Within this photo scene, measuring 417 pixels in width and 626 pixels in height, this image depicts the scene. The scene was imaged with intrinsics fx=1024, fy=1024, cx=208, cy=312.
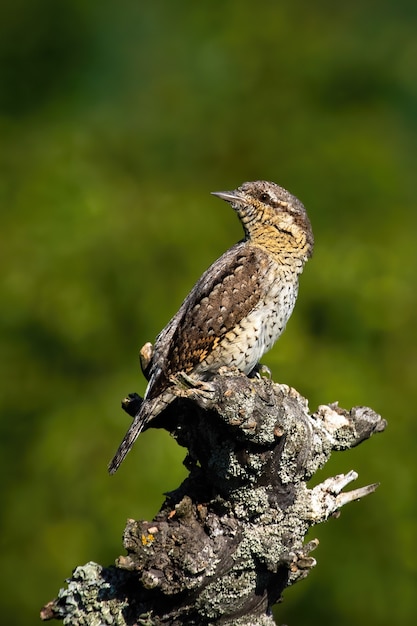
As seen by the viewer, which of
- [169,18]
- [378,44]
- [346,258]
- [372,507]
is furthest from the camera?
[169,18]

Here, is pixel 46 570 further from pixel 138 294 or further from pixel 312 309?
pixel 312 309

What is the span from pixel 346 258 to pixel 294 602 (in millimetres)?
1894

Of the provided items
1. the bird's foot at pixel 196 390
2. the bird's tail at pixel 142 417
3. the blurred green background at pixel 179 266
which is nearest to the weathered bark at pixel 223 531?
the bird's foot at pixel 196 390

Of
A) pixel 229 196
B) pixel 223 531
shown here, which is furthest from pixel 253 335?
pixel 223 531

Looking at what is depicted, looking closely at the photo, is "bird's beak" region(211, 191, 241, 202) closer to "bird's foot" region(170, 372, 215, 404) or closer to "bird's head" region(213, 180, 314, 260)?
"bird's head" region(213, 180, 314, 260)

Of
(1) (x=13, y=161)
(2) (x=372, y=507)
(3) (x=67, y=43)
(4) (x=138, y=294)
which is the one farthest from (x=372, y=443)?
(3) (x=67, y=43)

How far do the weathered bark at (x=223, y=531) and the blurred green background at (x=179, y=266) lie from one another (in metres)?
1.06

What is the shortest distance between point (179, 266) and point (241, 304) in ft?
3.97

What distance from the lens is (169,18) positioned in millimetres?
9086

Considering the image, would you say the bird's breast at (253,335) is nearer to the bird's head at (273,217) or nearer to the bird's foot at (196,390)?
the bird's head at (273,217)

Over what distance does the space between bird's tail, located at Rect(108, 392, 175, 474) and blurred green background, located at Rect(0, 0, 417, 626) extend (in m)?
0.49

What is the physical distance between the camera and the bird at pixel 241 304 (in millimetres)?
4328

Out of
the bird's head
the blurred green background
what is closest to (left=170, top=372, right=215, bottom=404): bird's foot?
the blurred green background

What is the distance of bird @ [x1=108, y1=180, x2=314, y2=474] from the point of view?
4.33 m
